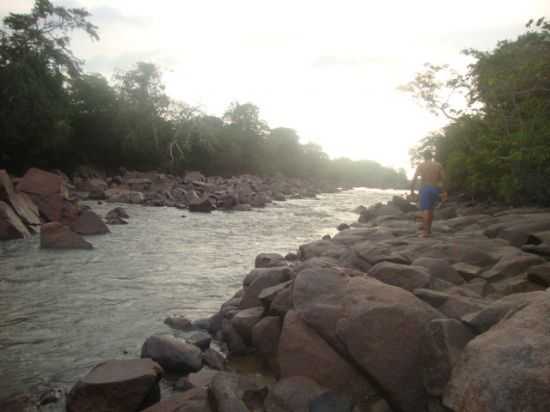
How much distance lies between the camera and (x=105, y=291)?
5.77 metres

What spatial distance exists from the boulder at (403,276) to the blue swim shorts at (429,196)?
3.77m

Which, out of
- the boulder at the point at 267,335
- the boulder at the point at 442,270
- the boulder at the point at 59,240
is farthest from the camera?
the boulder at the point at 59,240

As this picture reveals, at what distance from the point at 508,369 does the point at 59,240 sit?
8566 mm

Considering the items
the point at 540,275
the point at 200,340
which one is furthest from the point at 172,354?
the point at 540,275

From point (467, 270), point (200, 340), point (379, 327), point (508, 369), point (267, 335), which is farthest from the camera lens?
point (467, 270)

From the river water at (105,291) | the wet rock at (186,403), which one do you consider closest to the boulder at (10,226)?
the river water at (105,291)

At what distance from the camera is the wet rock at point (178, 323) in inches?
182

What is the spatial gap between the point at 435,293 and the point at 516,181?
9.02m

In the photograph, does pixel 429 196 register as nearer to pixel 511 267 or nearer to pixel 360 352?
pixel 511 267

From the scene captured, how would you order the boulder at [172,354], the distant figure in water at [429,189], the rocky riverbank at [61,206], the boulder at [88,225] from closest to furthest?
the boulder at [172,354]
the distant figure in water at [429,189]
the rocky riverbank at [61,206]
the boulder at [88,225]

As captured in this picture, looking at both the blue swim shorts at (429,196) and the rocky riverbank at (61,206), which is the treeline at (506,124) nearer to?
the blue swim shorts at (429,196)

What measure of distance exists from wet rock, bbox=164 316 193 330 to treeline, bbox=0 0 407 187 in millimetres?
22581

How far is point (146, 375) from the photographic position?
9.91 feet

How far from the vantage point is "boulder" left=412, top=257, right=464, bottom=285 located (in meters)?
4.57
